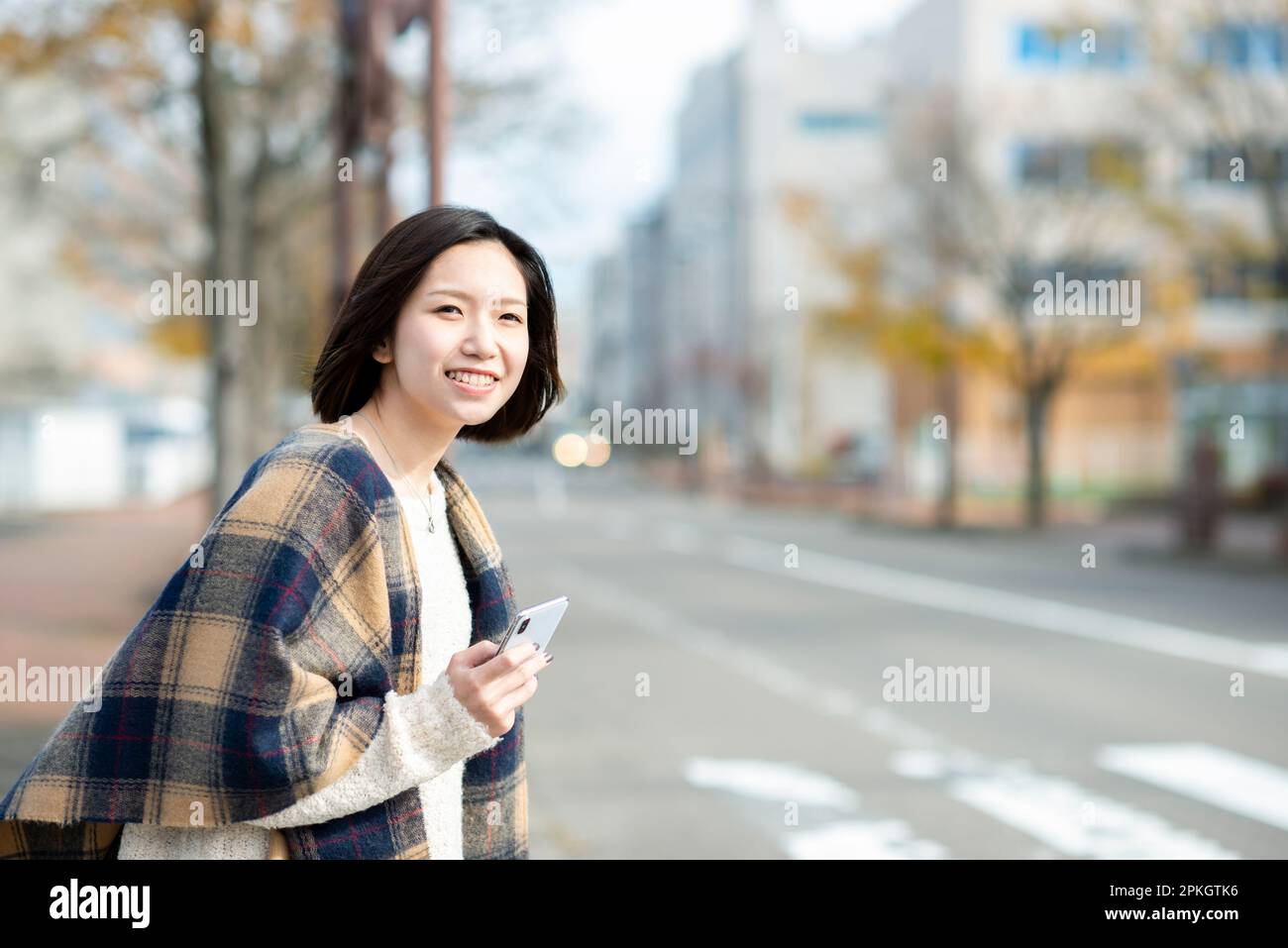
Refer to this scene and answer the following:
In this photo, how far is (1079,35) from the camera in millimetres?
23969

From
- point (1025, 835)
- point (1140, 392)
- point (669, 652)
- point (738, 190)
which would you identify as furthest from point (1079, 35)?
point (738, 190)

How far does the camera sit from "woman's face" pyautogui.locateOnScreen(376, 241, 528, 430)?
77.2 inches

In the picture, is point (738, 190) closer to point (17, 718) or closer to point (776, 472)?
point (776, 472)

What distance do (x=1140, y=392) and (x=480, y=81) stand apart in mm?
40179

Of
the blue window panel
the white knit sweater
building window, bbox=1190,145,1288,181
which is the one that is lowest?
the white knit sweater

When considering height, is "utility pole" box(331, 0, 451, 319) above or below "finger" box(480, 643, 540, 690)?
above

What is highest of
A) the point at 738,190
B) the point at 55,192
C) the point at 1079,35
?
the point at 738,190

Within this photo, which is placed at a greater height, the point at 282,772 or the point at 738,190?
the point at 738,190

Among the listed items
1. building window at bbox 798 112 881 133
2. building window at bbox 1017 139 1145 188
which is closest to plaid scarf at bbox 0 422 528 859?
building window at bbox 1017 139 1145 188

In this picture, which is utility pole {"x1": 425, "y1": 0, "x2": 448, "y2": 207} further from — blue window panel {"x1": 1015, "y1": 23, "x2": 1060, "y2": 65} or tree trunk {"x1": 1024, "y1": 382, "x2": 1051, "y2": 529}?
blue window panel {"x1": 1015, "y1": 23, "x2": 1060, "y2": 65}

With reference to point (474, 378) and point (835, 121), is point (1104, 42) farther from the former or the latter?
point (835, 121)

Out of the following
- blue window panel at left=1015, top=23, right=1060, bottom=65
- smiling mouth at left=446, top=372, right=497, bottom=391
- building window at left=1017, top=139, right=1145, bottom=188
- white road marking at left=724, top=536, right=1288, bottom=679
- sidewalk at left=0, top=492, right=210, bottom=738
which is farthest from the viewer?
blue window panel at left=1015, top=23, right=1060, bottom=65

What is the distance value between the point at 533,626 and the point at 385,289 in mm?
472
